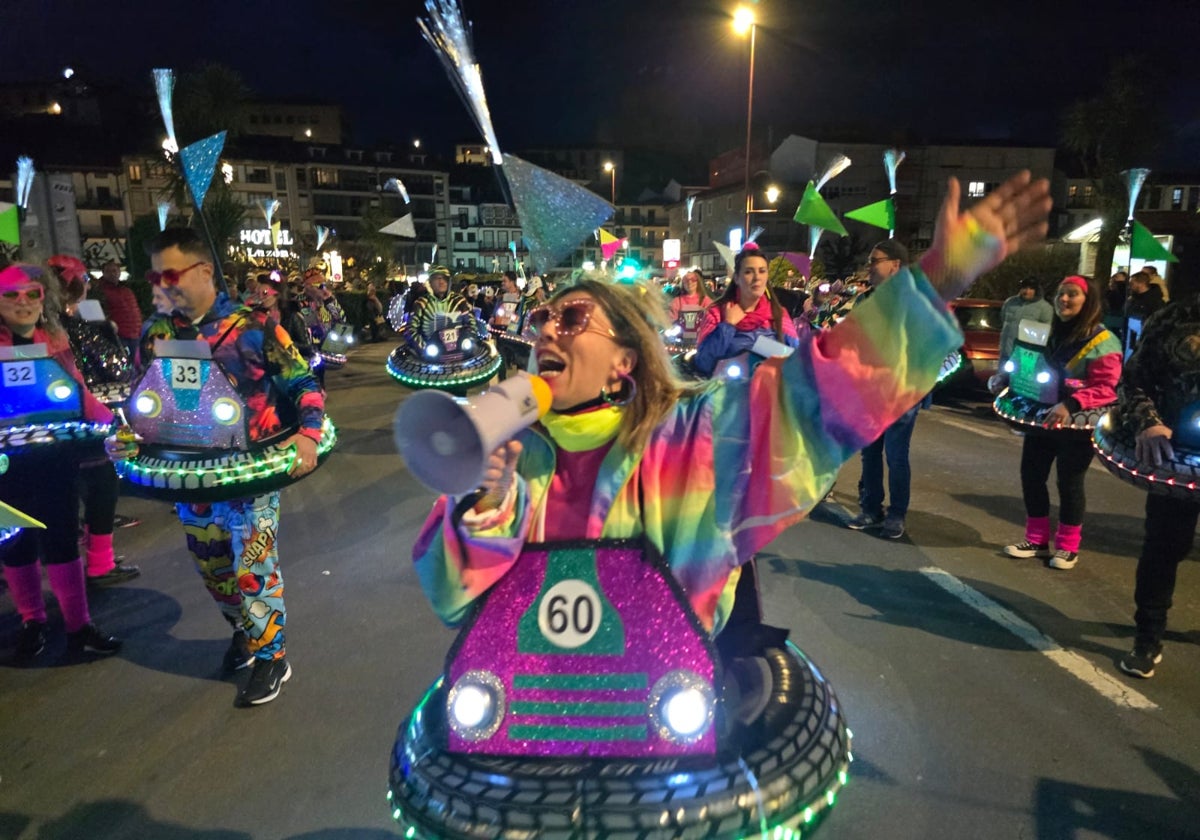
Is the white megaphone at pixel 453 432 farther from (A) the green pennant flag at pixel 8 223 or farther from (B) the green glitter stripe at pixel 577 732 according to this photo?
(A) the green pennant flag at pixel 8 223

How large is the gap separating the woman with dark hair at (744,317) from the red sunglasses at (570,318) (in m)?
3.56

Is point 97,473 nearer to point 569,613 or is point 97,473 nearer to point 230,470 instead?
point 230,470

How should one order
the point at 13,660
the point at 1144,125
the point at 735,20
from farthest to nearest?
1. the point at 1144,125
2. the point at 735,20
3. the point at 13,660

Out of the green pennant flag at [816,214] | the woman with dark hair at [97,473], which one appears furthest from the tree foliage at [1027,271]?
the woman with dark hair at [97,473]

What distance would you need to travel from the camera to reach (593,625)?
163 centimetres

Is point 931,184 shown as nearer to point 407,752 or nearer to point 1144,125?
point 1144,125

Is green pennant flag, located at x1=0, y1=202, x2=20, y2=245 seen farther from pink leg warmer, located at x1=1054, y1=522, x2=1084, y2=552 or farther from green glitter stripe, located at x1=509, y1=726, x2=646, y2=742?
pink leg warmer, located at x1=1054, y1=522, x2=1084, y2=552

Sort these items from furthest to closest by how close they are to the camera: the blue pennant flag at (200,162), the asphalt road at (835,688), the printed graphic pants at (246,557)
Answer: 1. the blue pennant flag at (200,162)
2. the printed graphic pants at (246,557)
3. the asphalt road at (835,688)

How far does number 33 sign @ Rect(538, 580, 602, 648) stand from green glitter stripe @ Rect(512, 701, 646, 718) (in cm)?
13

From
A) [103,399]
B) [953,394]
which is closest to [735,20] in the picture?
[953,394]

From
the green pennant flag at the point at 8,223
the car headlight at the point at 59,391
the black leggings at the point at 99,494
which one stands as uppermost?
the green pennant flag at the point at 8,223

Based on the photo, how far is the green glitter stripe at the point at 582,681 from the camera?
1617mm

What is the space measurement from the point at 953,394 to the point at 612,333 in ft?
40.3

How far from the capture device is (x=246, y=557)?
3.54 m
